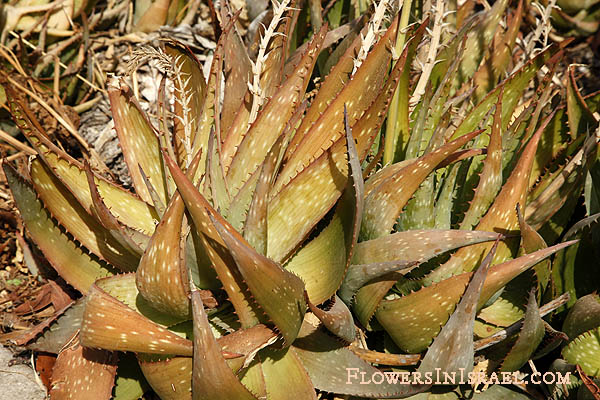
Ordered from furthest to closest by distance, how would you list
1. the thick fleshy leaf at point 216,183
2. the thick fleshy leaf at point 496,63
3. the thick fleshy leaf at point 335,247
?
the thick fleshy leaf at point 496,63 → the thick fleshy leaf at point 216,183 → the thick fleshy leaf at point 335,247

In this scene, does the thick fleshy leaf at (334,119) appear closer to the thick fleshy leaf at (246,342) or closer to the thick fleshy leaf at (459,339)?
the thick fleshy leaf at (246,342)

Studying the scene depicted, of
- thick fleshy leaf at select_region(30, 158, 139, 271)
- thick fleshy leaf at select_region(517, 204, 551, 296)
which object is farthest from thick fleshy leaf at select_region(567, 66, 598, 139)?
thick fleshy leaf at select_region(30, 158, 139, 271)

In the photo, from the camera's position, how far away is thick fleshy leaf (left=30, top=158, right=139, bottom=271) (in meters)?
1.27

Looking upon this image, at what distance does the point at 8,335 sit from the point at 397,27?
1174 millimetres

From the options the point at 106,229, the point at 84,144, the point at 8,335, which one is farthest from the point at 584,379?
the point at 84,144

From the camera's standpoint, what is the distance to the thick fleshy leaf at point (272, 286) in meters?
0.99

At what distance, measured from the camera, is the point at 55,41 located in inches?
83.1

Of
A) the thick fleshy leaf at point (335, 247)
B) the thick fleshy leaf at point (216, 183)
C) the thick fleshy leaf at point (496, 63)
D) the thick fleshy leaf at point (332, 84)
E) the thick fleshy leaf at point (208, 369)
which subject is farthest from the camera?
the thick fleshy leaf at point (496, 63)

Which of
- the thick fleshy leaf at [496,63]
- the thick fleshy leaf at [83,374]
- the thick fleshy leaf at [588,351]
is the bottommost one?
the thick fleshy leaf at [588,351]

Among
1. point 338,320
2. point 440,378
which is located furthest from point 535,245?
point 338,320

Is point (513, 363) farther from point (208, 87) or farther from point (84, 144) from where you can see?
point (84, 144)

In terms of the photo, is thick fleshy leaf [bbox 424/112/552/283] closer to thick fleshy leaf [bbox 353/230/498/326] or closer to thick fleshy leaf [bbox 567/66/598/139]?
thick fleshy leaf [bbox 353/230/498/326]

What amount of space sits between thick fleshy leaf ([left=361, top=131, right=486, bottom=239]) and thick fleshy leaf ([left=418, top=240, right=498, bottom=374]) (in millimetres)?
210

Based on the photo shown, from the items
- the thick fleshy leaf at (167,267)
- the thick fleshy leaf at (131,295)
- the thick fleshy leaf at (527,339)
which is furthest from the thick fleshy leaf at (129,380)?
the thick fleshy leaf at (527,339)
